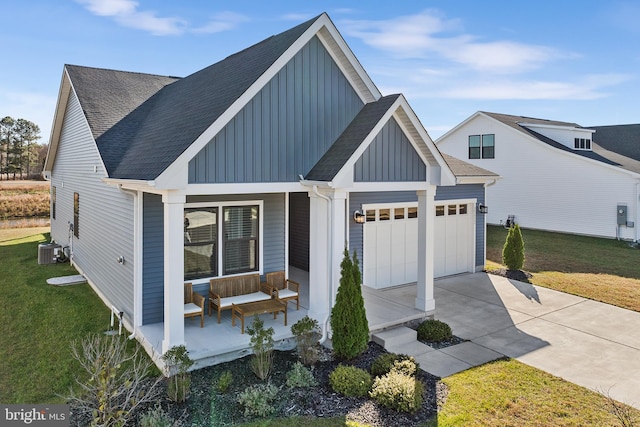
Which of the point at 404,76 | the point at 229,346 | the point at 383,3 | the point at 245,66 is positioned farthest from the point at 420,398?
the point at 404,76

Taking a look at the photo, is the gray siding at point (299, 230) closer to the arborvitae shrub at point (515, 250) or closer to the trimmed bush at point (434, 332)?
the trimmed bush at point (434, 332)

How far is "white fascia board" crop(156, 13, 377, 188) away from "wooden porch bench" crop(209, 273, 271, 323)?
A: 9.92ft

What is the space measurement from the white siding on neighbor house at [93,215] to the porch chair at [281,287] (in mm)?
2916

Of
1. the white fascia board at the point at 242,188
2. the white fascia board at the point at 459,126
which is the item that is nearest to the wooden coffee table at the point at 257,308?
the white fascia board at the point at 242,188

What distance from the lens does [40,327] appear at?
943 centimetres

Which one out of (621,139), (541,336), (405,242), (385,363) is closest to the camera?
(385,363)

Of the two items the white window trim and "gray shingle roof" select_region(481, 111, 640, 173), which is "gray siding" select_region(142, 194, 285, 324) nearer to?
the white window trim

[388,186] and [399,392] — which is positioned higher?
[388,186]

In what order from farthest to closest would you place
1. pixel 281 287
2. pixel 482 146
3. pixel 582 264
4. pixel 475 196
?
pixel 482 146, pixel 582 264, pixel 475 196, pixel 281 287

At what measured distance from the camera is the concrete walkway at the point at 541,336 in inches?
292

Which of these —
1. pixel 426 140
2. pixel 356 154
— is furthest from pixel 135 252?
pixel 426 140

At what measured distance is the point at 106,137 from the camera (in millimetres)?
10898

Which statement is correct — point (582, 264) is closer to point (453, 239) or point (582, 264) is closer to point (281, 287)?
point (453, 239)

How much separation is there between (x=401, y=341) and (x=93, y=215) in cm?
884
